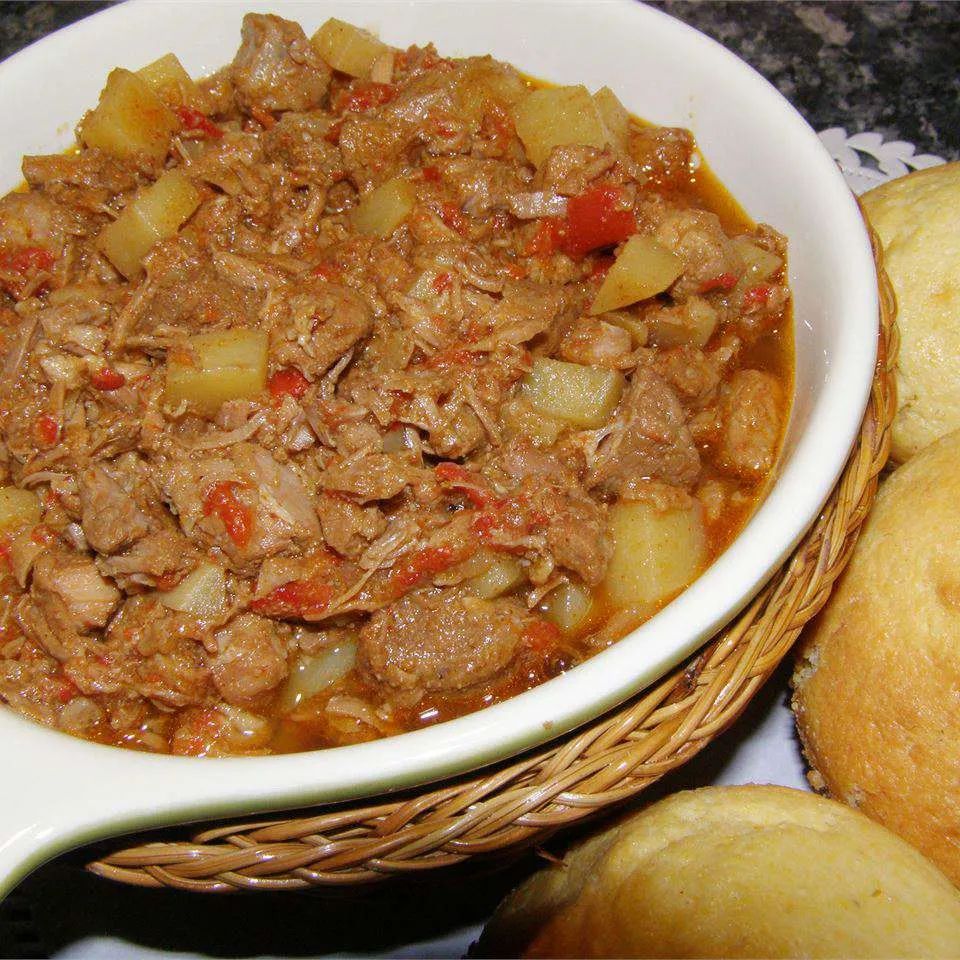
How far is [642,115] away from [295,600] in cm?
194

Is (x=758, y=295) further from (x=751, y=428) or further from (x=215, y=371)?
(x=215, y=371)

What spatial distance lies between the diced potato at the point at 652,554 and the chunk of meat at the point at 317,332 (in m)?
0.82

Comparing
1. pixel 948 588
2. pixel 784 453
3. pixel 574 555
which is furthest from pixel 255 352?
pixel 948 588

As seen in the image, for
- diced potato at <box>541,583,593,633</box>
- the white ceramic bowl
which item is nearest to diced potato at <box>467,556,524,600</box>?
diced potato at <box>541,583,593,633</box>

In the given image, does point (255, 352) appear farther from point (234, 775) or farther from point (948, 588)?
point (948, 588)

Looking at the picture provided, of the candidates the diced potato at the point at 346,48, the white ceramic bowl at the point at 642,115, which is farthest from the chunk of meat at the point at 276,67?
the white ceramic bowl at the point at 642,115

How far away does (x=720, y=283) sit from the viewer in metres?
2.81

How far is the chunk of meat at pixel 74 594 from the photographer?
2.47 m

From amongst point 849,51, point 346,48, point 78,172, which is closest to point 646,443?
point 346,48

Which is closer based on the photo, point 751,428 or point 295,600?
point 295,600

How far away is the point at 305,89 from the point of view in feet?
10.6

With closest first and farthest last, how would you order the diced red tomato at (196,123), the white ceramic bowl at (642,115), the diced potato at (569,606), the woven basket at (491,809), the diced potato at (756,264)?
the white ceramic bowl at (642,115)
the woven basket at (491,809)
the diced potato at (569,606)
the diced potato at (756,264)
the diced red tomato at (196,123)

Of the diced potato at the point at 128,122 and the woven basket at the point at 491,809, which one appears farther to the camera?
the diced potato at the point at 128,122

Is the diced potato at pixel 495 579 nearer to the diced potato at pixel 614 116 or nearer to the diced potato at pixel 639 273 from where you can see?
the diced potato at pixel 639 273
